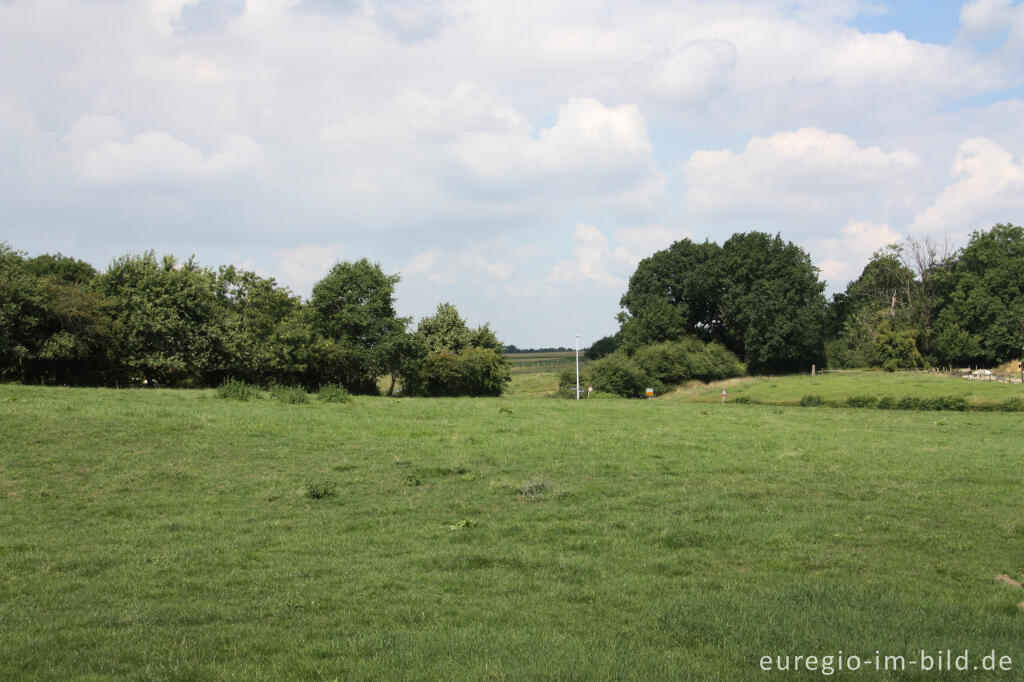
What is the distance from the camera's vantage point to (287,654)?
20.6 feet

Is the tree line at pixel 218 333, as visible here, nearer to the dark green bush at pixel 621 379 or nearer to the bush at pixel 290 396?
the dark green bush at pixel 621 379

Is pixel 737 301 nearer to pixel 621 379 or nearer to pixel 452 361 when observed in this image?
pixel 621 379

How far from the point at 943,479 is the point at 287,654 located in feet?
53.2

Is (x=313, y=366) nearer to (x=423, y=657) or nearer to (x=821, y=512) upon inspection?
(x=821, y=512)

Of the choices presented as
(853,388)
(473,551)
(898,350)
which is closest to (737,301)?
(898,350)

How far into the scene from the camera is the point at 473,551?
10156 mm

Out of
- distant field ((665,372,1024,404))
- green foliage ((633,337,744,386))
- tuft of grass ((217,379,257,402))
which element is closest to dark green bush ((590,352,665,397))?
green foliage ((633,337,744,386))

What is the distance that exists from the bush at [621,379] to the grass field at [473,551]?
1674 inches

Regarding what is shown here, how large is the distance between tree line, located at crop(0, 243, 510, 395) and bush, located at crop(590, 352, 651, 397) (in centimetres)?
934

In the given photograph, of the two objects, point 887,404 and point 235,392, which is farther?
point 887,404

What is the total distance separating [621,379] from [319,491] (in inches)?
2066

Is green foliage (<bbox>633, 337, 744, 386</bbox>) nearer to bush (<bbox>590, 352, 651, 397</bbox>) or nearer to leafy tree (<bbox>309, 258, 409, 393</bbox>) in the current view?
bush (<bbox>590, 352, 651, 397</bbox>)

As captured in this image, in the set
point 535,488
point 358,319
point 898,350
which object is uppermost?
point 358,319

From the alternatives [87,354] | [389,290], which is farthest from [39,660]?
[389,290]
